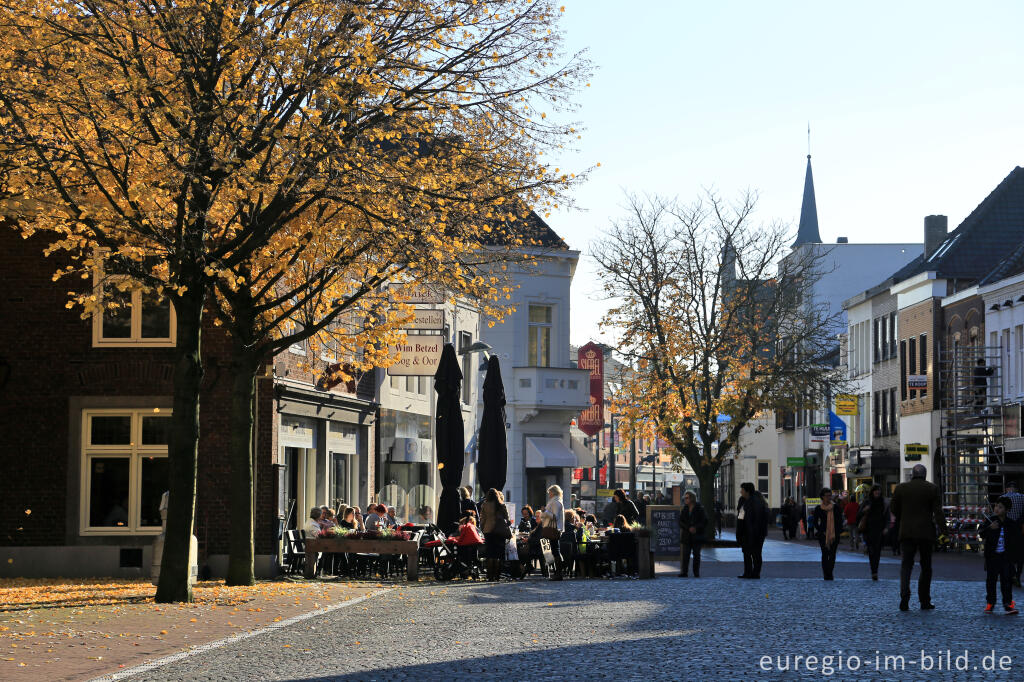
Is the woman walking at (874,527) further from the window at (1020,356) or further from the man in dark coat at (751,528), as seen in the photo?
the window at (1020,356)

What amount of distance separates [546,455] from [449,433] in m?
23.8

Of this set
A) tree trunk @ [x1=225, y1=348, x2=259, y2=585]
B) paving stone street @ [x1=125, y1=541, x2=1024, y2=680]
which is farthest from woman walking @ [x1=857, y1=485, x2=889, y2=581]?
tree trunk @ [x1=225, y1=348, x2=259, y2=585]

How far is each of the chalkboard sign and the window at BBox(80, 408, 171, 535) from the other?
33.5 feet

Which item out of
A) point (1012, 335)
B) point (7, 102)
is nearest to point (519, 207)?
point (7, 102)

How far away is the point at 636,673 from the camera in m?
12.6

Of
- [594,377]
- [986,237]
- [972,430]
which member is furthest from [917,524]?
[594,377]

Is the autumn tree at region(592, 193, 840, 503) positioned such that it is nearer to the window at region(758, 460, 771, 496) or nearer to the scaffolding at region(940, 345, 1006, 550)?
the scaffolding at region(940, 345, 1006, 550)

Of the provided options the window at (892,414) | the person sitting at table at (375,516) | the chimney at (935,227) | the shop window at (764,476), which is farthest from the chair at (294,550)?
the shop window at (764,476)

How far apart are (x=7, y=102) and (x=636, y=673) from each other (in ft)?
33.5

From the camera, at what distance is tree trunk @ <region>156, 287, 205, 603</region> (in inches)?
781

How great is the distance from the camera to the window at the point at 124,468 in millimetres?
27156

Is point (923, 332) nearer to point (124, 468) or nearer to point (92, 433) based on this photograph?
point (124, 468)

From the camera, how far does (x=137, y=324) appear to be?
89.9 ft

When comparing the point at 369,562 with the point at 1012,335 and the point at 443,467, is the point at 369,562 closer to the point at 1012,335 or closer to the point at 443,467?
the point at 443,467
